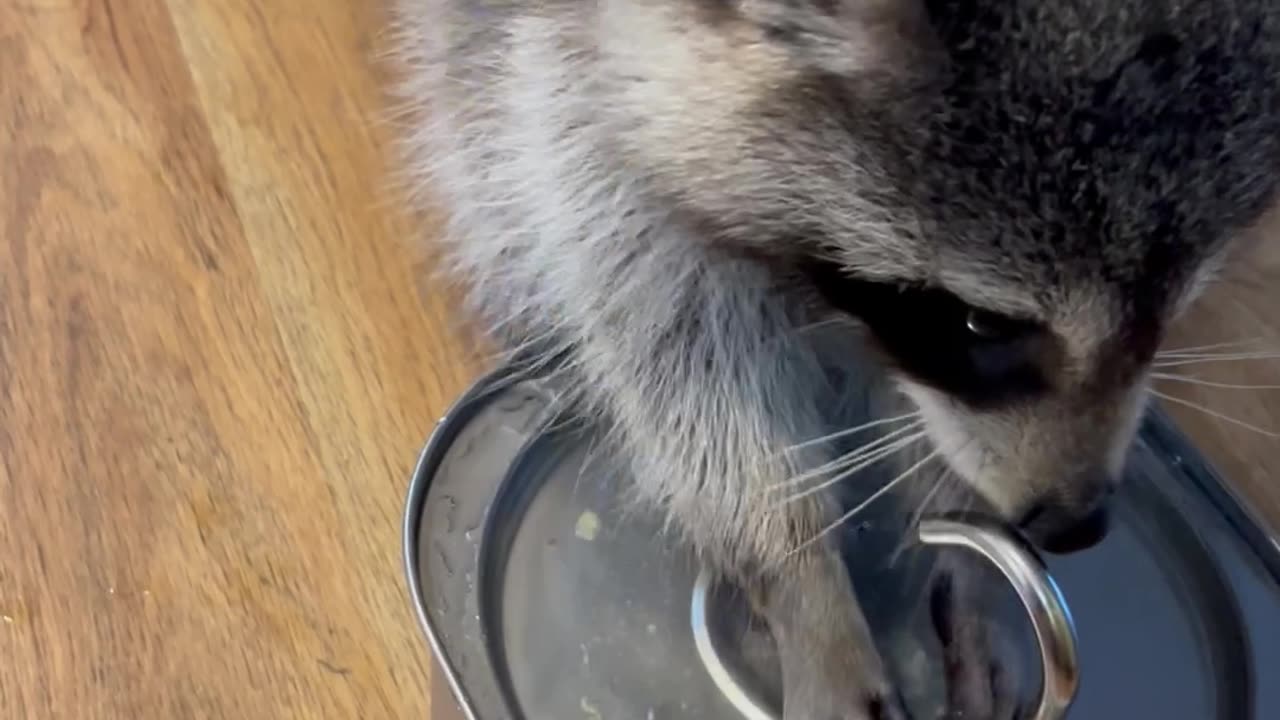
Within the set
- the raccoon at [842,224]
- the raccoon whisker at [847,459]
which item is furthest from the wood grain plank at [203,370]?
the raccoon whisker at [847,459]

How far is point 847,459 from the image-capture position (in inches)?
36.1

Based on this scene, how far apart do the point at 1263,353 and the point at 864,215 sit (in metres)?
0.65

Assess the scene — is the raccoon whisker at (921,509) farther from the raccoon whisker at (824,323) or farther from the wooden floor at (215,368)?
the wooden floor at (215,368)

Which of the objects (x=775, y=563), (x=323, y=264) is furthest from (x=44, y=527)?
(x=775, y=563)

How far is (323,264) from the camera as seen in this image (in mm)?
1266

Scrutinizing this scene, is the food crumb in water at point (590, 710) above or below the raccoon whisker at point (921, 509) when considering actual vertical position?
below

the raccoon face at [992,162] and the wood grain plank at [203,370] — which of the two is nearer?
the raccoon face at [992,162]

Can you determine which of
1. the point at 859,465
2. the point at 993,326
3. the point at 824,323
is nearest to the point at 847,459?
the point at 859,465

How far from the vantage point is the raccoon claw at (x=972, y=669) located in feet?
2.77

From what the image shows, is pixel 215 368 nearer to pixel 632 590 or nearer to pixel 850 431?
pixel 632 590

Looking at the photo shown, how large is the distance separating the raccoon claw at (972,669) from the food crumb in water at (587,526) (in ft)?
0.73

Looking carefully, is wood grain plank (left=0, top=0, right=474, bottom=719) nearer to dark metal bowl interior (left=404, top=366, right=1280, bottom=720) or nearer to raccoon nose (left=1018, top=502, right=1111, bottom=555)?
dark metal bowl interior (left=404, top=366, right=1280, bottom=720)

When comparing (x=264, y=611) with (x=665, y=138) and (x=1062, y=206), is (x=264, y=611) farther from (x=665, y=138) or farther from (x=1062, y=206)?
(x=1062, y=206)

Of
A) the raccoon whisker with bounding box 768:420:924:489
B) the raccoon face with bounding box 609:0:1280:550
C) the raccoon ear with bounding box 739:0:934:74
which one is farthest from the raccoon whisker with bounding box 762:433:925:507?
the raccoon ear with bounding box 739:0:934:74
